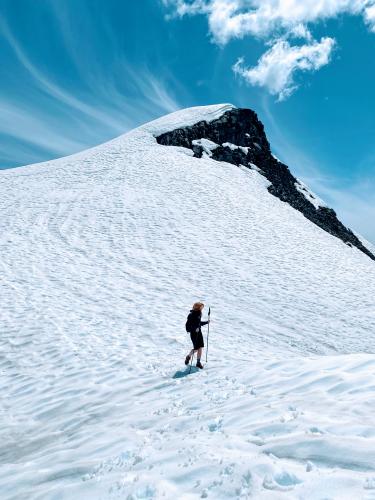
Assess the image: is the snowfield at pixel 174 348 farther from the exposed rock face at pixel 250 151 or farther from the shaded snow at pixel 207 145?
the shaded snow at pixel 207 145

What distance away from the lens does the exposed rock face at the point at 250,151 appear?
48594 mm

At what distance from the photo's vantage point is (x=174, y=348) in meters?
13.4

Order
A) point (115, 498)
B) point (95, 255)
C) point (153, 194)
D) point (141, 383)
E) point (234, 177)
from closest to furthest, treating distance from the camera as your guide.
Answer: point (115, 498)
point (141, 383)
point (95, 255)
point (153, 194)
point (234, 177)

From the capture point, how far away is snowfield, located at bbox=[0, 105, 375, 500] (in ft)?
17.8

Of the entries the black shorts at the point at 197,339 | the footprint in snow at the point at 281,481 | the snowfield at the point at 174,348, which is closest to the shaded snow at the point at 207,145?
the snowfield at the point at 174,348

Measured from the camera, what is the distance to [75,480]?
580 cm

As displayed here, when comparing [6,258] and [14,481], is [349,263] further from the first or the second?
[14,481]

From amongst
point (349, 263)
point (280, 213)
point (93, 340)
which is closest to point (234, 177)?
point (280, 213)

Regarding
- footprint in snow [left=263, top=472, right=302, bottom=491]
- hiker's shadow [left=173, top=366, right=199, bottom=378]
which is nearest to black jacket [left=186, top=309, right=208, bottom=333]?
hiker's shadow [left=173, top=366, right=199, bottom=378]

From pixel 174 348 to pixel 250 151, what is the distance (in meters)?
46.7

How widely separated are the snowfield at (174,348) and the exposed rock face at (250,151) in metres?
12.1

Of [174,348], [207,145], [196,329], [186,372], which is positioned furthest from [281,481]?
[207,145]

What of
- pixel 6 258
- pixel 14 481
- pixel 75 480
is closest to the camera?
pixel 75 480

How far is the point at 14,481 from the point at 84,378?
4.53 m
